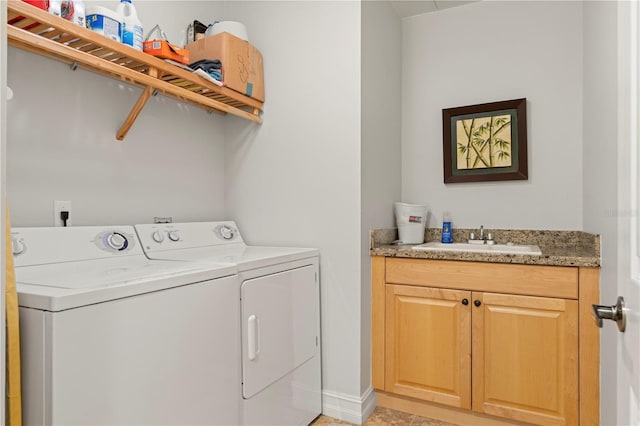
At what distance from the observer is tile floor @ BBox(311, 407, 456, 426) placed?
81.6 inches

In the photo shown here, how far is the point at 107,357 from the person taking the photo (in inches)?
41.9

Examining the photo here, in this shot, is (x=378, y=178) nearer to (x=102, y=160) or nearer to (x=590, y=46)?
(x=590, y=46)

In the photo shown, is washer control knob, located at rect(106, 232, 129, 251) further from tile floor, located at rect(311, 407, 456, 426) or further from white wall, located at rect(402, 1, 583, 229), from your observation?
white wall, located at rect(402, 1, 583, 229)

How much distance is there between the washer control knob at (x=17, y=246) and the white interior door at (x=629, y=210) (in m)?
1.70

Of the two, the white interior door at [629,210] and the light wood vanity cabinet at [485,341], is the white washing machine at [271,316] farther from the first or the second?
the white interior door at [629,210]

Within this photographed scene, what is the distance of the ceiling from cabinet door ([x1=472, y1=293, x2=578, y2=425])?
188cm

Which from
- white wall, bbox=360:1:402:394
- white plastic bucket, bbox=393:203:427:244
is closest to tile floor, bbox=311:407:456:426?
white wall, bbox=360:1:402:394

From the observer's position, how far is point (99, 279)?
121 centimetres

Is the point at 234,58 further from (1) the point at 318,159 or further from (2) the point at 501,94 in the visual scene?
(2) the point at 501,94

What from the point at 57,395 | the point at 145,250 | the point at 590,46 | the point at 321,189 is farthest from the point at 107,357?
the point at 590,46

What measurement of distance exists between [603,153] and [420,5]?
5.19 feet

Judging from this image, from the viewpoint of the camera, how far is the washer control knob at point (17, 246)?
4.52 ft

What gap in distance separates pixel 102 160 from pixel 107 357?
3.54ft

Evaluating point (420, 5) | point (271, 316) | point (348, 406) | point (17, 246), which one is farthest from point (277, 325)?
point (420, 5)
